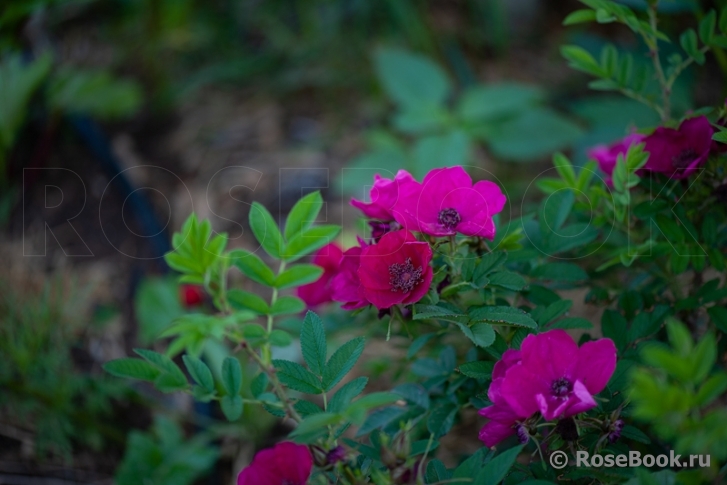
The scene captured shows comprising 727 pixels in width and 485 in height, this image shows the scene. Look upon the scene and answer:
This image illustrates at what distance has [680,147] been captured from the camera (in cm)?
65

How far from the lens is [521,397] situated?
0.52 metres

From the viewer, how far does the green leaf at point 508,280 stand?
0.57m

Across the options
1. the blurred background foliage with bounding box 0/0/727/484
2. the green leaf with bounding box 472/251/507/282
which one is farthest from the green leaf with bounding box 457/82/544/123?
the green leaf with bounding box 472/251/507/282

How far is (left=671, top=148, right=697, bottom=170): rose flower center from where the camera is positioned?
64cm

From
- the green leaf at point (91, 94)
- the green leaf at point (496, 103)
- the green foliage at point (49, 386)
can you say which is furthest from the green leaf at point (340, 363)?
the green leaf at point (91, 94)

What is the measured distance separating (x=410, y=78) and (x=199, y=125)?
2.12 feet

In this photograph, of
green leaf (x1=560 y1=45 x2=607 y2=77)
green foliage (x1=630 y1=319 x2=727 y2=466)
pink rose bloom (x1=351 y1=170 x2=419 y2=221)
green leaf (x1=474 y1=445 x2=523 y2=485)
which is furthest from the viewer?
green leaf (x1=560 y1=45 x2=607 y2=77)

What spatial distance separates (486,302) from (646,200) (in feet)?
0.77

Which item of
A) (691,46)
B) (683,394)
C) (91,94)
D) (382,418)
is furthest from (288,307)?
(91,94)

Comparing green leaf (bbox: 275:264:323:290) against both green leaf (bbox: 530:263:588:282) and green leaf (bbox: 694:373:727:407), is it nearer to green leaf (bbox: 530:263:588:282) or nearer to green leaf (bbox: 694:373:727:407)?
green leaf (bbox: 530:263:588:282)

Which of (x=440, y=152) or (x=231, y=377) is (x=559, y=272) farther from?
(x=440, y=152)

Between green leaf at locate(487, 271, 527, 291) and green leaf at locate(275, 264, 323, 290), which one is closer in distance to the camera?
Result: green leaf at locate(487, 271, 527, 291)

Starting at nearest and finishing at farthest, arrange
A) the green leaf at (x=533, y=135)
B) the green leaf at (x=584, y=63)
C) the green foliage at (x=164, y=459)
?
the green leaf at (x=584, y=63), the green foliage at (x=164, y=459), the green leaf at (x=533, y=135)

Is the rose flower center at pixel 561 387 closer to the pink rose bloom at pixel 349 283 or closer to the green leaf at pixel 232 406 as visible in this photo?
the pink rose bloom at pixel 349 283
